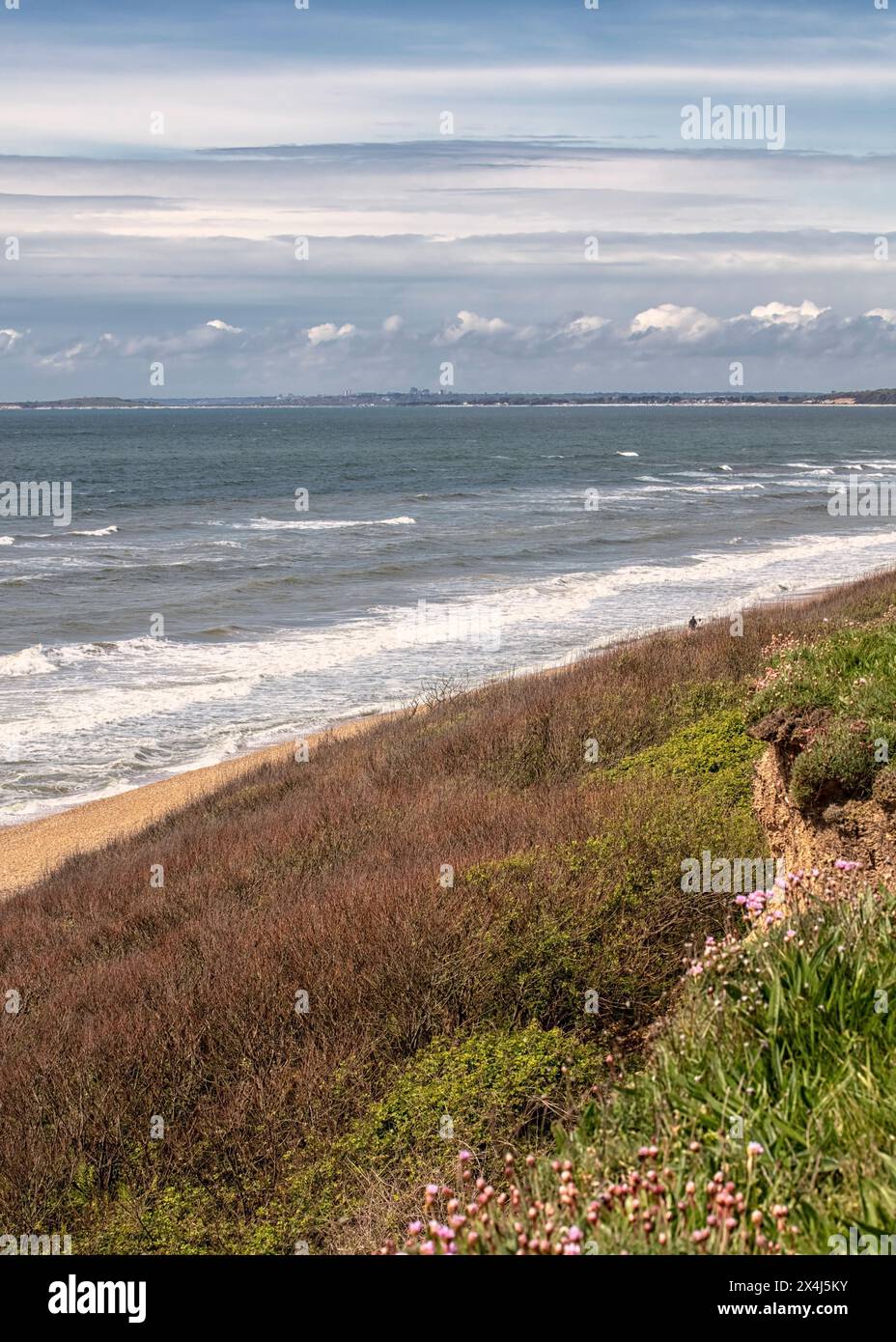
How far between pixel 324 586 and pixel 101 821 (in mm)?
21072

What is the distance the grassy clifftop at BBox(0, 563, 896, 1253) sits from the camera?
4129 mm

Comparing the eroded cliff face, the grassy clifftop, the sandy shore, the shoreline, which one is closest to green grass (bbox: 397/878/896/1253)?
the grassy clifftop

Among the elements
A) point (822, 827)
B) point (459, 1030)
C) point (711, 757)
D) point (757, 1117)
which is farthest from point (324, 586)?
point (757, 1117)

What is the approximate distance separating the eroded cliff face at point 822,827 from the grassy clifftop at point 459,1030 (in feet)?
1.17

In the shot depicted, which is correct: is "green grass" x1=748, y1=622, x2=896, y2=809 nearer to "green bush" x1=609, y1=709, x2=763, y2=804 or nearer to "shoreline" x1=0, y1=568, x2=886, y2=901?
"green bush" x1=609, y1=709, x2=763, y2=804

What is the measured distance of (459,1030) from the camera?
21.4 ft

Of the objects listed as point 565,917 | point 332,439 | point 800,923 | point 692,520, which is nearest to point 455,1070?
point 565,917

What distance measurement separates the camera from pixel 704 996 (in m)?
5.04

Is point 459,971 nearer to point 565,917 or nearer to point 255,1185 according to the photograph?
point 565,917

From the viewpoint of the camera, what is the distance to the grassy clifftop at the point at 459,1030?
4.13m

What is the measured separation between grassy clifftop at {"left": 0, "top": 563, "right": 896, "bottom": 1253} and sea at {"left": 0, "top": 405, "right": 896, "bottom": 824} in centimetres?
836

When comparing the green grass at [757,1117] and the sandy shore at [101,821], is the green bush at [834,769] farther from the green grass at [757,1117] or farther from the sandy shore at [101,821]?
the sandy shore at [101,821]

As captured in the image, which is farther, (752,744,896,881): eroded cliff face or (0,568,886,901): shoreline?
(0,568,886,901): shoreline

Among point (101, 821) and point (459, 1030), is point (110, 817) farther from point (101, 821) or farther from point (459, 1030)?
point (459, 1030)
